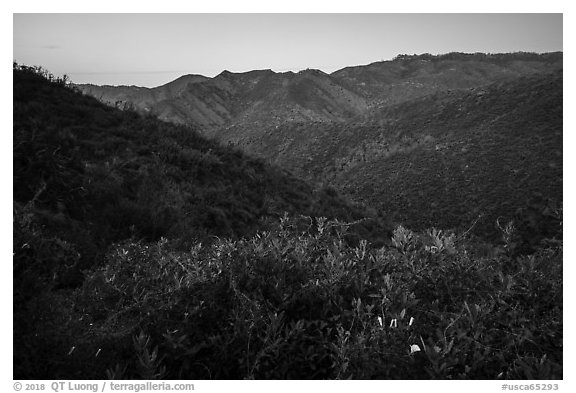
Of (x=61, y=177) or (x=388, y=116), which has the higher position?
(x=388, y=116)

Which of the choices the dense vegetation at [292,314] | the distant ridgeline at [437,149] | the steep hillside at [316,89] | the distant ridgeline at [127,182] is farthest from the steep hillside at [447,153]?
the steep hillside at [316,89]

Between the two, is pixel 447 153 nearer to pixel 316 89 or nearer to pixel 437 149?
pixel 437 149

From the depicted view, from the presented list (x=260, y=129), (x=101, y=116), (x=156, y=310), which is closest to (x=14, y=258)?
(x=156, y=310)

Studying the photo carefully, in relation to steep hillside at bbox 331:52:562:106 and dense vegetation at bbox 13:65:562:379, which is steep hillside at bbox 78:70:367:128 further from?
dense vegetation at bbox 13:65:562:379

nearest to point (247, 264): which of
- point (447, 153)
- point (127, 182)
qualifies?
point (127, 182)

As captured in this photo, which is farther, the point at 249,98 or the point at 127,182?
the point at 249,98

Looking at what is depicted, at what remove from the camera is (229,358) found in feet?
8.00

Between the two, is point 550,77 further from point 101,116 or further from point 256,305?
point 256,305

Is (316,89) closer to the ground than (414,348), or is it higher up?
higher up

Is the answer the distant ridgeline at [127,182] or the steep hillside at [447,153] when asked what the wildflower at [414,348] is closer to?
the distant ridgeline at [127,182]

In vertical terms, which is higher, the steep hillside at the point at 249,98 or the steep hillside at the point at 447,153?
the steep hillside at the point at 249,98

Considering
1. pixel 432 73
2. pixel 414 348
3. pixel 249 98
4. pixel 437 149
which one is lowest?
pixel 414 348

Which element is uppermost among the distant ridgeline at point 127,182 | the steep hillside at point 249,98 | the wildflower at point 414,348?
the steep hillside at point 249,98

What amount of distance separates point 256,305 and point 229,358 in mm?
381
